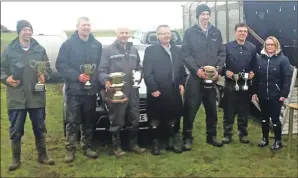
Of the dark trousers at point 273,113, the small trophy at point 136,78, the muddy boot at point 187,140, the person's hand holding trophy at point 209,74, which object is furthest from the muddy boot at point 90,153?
the dark trousers at point 273,113

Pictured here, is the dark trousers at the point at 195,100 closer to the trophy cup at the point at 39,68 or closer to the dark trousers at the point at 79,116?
the dark trousers at the point at 79,116

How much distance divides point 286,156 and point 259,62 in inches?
56.6

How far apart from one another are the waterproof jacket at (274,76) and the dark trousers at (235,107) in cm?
33

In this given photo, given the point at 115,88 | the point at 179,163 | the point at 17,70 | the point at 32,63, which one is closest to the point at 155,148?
the point at 179,163

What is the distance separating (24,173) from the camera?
4.84 metres

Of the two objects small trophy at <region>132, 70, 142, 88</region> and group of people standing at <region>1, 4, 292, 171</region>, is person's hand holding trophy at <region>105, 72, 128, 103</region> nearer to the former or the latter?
group of people standing at <region>1, 4, 292, 171</region>

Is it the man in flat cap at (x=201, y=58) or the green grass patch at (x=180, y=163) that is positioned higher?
the man in flat cap at (x=201, y=58)

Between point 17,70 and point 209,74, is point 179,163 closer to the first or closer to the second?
point 209,74

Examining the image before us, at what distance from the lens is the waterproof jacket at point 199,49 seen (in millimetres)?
5492

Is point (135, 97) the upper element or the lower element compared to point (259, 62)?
lower

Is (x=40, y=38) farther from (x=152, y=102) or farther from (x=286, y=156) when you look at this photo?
(x=286, y=156)

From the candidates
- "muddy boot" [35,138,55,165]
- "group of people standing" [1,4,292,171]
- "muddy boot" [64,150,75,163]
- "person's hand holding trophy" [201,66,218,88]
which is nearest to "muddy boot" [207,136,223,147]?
"group of people standing" [1,4,292,171]

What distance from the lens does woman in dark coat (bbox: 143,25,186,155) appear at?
5316mm

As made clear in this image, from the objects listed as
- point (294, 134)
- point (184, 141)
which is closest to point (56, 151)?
point (184, 141)
